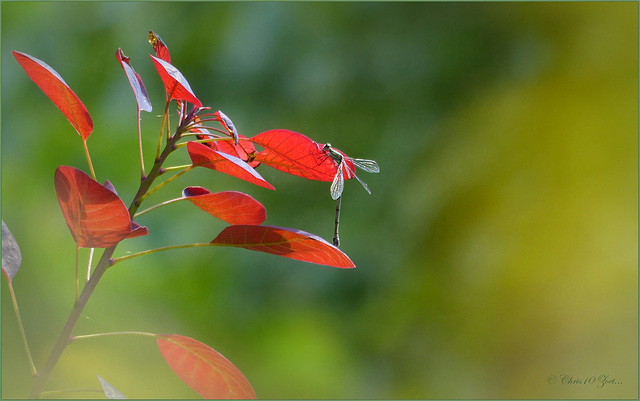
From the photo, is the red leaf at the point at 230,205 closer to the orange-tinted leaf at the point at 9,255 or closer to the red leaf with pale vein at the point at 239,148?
the red leaf with pale vein at the point at 239,148

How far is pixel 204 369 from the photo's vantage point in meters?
0.51

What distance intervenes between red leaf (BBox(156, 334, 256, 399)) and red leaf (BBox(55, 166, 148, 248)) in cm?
15

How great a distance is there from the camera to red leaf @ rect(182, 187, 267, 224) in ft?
1.53

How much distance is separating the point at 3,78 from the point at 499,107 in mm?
2456

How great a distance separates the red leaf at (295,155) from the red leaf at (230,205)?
6 centimetres

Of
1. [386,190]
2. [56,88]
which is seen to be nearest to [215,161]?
[56,88]

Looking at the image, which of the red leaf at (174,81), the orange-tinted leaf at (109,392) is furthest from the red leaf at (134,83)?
the orange-tinted leaf at (109,392)

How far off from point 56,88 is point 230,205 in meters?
0.19

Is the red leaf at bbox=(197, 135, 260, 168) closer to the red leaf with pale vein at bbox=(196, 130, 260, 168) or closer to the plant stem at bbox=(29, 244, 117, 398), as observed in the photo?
the red leaf with pale vein at bbox=(196, 130, 260, 168)

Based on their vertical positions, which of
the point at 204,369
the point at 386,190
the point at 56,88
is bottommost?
the point at 386,190

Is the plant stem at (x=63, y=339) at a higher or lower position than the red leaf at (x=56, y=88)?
lower

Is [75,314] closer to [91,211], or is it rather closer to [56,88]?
[91,211]

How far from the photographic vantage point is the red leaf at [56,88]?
42cm

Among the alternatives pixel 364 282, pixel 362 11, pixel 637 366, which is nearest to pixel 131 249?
pixel 364 282
